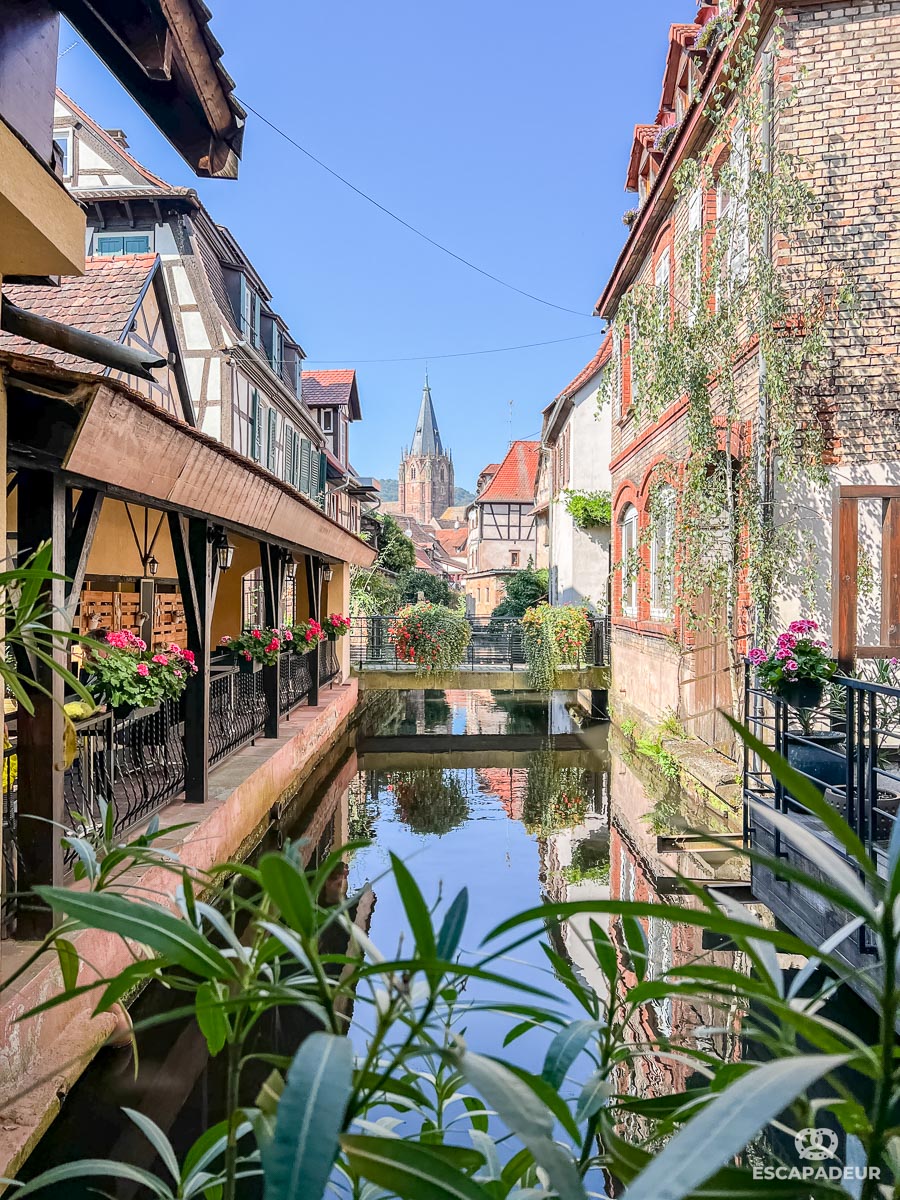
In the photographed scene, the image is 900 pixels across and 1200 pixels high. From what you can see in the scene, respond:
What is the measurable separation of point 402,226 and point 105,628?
933 centimetres

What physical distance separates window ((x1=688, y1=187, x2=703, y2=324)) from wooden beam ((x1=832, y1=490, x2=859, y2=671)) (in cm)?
256

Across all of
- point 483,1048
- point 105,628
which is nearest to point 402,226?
point 105,628

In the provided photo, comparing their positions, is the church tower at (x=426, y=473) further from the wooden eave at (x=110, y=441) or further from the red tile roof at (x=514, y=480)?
the wooden eave at (x=110, y=441)

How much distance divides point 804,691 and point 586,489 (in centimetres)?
1762

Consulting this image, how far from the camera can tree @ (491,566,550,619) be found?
3066 cm

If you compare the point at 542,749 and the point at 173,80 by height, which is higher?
the point at 173,80

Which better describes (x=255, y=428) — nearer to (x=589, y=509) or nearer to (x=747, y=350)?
(x=589, y=509)

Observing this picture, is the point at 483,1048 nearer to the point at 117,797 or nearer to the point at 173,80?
the point at 117,797

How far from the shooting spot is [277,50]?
40.5ft

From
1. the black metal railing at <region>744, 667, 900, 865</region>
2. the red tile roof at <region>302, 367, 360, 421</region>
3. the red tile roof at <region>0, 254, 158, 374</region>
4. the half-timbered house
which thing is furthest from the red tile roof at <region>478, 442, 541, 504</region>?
the black metal railing at <region>744, 667, 900, 865</region>

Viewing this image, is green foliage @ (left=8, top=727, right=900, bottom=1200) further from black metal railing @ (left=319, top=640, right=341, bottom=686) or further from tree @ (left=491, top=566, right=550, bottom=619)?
tree @ (left=491, top=566, right=550, bottom=619)

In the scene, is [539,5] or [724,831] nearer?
[724,831]

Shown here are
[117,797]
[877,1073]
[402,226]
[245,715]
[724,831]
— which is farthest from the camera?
[402,226]

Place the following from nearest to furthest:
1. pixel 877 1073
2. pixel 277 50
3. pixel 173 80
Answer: pixel 877 1073 < pixel 173 80 < pixel 277 50
